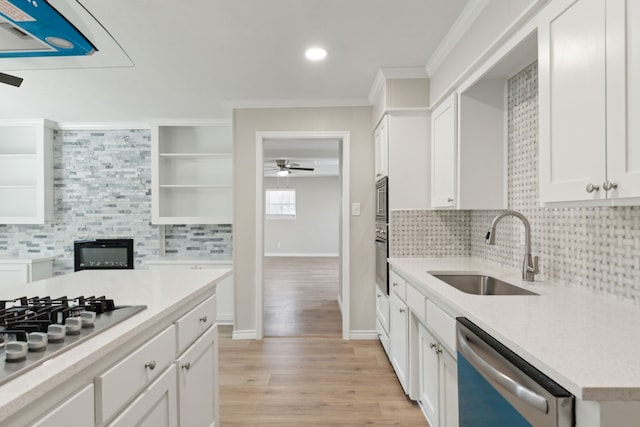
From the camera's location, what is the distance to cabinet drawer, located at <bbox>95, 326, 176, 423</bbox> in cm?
→ 92

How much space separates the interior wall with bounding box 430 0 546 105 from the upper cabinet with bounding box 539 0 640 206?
0.24 metres

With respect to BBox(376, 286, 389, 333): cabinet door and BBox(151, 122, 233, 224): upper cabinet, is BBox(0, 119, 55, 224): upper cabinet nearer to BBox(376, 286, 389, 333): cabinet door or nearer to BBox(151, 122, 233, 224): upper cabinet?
BBox(151, 122, 233, 224): upper cabinet

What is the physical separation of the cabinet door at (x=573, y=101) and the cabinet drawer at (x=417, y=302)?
32.9 inches

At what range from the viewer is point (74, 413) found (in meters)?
0.81

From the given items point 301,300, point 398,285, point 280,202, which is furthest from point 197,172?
point 280,202

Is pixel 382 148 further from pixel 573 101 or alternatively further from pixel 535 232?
pixel 573 101

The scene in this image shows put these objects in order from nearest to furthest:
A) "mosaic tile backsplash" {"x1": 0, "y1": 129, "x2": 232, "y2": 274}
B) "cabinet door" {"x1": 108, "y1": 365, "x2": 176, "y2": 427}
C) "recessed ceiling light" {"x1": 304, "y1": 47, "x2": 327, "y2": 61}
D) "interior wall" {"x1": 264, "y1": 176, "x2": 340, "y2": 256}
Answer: "cabinet door" {"x1": 108, "y1": 365, "x2": 176, "y2": 427}, "recessed ceiling light" {"x1": 304, "y1": 47, "x2": 327, "y2": 61}, "mosaic tile backsplash" {"x1": 0, "y1": 129, "x2": 232, "y2": 274}, "interior wall" {"x1": 264, "y1": 176, "x2": 340, "y2": 256}

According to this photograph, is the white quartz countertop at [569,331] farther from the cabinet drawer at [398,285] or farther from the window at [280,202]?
the window at [280,202]

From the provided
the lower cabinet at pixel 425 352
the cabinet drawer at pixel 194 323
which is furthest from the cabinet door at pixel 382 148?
the cabinet drawer at pixel 194 323

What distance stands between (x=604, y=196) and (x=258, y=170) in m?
2.93

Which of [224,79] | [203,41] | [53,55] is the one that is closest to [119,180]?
[224,79]

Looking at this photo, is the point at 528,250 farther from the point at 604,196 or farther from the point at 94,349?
the point at 94,349

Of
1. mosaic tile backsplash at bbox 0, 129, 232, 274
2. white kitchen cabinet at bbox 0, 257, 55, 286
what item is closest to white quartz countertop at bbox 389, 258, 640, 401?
mosaic tile backsplash at bbox 0, 129, 232, 274

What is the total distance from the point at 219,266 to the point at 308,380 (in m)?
1.75
